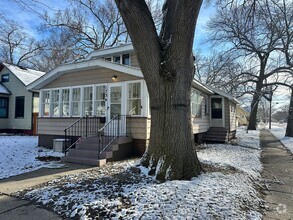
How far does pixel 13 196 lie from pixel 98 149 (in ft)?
11.5

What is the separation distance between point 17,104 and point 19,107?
33 centimetres

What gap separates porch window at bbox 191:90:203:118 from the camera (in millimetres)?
12411

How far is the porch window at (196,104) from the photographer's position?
12411 mm

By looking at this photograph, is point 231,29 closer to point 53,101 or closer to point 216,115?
point 216,115

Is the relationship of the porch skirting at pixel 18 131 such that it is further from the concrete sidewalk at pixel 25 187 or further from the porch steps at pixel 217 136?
the porch steps at pixel 217 136

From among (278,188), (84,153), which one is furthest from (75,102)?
(278,188)

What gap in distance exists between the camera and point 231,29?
69.8ft

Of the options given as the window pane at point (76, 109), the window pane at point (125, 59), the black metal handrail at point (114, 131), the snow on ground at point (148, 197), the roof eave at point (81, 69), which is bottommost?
the snow on ground at point (148, 197)

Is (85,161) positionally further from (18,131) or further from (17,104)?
(17,104)

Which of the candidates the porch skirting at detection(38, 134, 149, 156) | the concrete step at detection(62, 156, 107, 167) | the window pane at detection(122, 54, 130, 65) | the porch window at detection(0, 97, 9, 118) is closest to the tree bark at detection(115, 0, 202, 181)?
the concrete step at detection(62, 156, 107, 167)

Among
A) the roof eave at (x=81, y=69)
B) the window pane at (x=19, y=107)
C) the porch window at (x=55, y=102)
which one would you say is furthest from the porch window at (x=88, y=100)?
the window pane at (x=19, y=107)

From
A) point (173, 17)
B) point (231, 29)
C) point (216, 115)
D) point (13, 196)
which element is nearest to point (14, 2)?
point (173, 17)

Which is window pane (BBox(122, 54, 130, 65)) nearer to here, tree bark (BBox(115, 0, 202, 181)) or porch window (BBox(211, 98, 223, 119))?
tree bark (BBox(115, 0, 202, 181))

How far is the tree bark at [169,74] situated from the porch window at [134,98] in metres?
3.65
